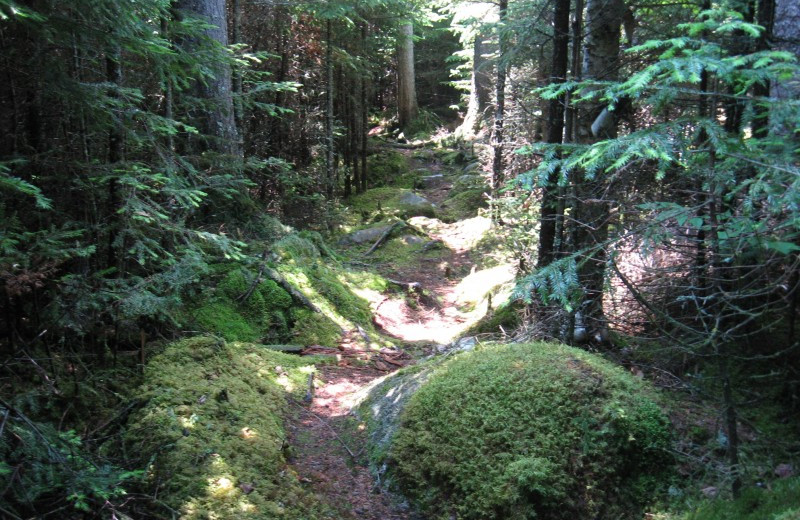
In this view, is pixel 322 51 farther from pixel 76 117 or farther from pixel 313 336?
pixel 76 117

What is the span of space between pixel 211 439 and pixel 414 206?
14.6 m

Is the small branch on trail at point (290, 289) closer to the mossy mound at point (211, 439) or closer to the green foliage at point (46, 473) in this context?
the mossy mound at point (211, 439)

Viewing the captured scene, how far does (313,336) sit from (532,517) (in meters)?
4.94

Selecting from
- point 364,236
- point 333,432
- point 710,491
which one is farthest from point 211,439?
point 364,236

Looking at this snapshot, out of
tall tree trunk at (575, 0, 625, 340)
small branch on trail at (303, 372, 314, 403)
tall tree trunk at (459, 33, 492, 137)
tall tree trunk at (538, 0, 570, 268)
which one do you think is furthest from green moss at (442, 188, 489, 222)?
small branch on trail at (303, 372, 314, 403)

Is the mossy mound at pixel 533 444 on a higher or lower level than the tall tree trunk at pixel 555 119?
lower

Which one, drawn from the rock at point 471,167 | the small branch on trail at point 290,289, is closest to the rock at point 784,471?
the small branch on trail at point 290,289

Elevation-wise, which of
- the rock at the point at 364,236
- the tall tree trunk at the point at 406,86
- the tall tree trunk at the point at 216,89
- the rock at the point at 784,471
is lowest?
the rock at the point at 784,471

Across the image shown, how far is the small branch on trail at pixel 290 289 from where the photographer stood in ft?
27.5

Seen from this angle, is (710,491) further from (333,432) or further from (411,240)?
(411,240)

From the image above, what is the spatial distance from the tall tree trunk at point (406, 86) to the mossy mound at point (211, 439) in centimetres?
2336

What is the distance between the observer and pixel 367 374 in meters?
7.24

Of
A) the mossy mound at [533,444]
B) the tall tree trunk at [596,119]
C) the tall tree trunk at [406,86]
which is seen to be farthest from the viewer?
the tall tree trunk at [406,86]

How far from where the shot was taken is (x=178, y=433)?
12.2ft
